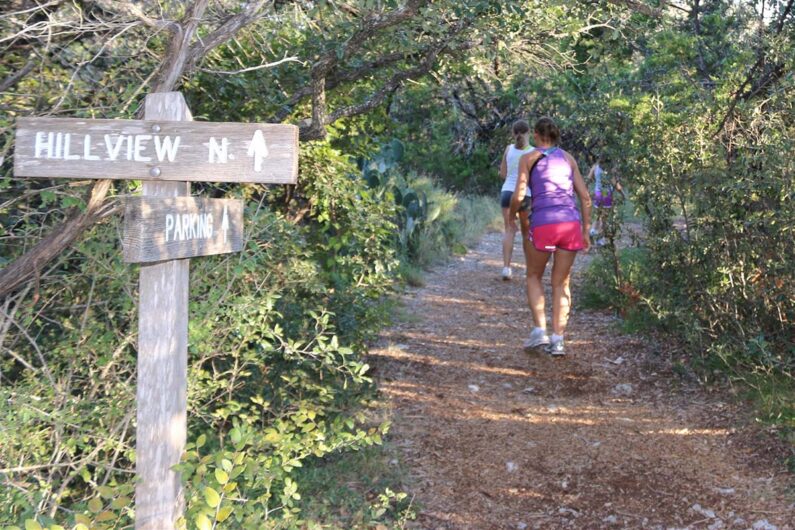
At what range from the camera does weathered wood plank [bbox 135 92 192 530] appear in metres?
3.01

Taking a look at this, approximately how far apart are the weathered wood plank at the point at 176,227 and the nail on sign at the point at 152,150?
12 centimetres

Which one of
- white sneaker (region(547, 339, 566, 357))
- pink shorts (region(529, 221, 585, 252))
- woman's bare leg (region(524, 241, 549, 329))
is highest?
pink shorts (region(529, 221, 585, 252))

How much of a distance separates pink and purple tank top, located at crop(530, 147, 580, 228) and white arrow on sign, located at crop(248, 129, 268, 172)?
14.4ft

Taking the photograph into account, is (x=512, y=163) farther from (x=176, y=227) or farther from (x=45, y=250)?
(x=176, y=227)

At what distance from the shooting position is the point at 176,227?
9.80ft

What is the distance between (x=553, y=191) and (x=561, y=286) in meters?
0.76

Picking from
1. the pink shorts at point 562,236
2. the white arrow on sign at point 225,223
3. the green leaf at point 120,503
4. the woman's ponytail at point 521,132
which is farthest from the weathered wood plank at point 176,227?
the woman's ponytail at point 521,132

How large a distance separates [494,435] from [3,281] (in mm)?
3276

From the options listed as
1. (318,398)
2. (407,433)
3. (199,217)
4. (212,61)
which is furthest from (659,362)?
(199,217)

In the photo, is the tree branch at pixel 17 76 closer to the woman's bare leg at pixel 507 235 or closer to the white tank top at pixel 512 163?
the white tank top at pixel 512 163

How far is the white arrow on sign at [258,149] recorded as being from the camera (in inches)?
119

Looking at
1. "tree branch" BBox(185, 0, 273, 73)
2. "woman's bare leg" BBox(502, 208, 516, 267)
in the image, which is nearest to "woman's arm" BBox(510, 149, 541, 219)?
"woman's bare leg" BBox(502, 208, 516, 267)

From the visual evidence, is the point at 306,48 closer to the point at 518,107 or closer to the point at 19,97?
the point at 19,97

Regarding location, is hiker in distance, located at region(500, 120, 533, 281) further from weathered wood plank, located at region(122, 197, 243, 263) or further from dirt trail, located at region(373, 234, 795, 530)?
weathered wood plank, located at region(122, 197, 243, 263)
